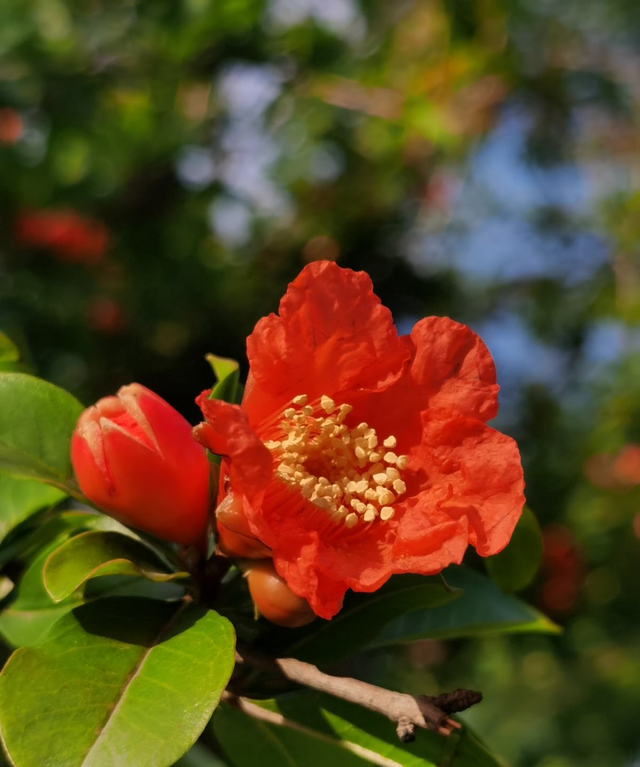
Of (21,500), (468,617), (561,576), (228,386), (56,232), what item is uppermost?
(228,386)

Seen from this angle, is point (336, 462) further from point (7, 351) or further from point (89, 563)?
point (7, 351)

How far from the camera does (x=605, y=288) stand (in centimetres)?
371

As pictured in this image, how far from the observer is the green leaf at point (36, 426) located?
0.87 m

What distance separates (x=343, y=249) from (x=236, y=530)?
9.47ft

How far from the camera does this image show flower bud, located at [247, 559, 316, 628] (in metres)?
0.77

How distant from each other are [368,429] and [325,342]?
11 centimetres

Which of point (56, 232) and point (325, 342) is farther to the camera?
point (56, 232)

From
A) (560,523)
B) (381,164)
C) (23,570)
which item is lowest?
(560,523)

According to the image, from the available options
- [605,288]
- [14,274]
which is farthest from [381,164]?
[14,274]

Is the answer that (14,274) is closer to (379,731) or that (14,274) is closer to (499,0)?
(499,0)

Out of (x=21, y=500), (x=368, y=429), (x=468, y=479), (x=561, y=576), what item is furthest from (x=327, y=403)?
(x=561, y=576)

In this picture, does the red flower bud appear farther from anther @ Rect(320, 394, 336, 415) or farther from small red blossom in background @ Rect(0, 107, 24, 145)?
small red blossom in background @ Rect(0, 107, 24, 145)

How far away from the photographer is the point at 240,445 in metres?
0.73

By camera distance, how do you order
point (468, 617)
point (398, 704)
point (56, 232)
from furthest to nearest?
point (56, 232), point (468, 617), point (398, 704)
